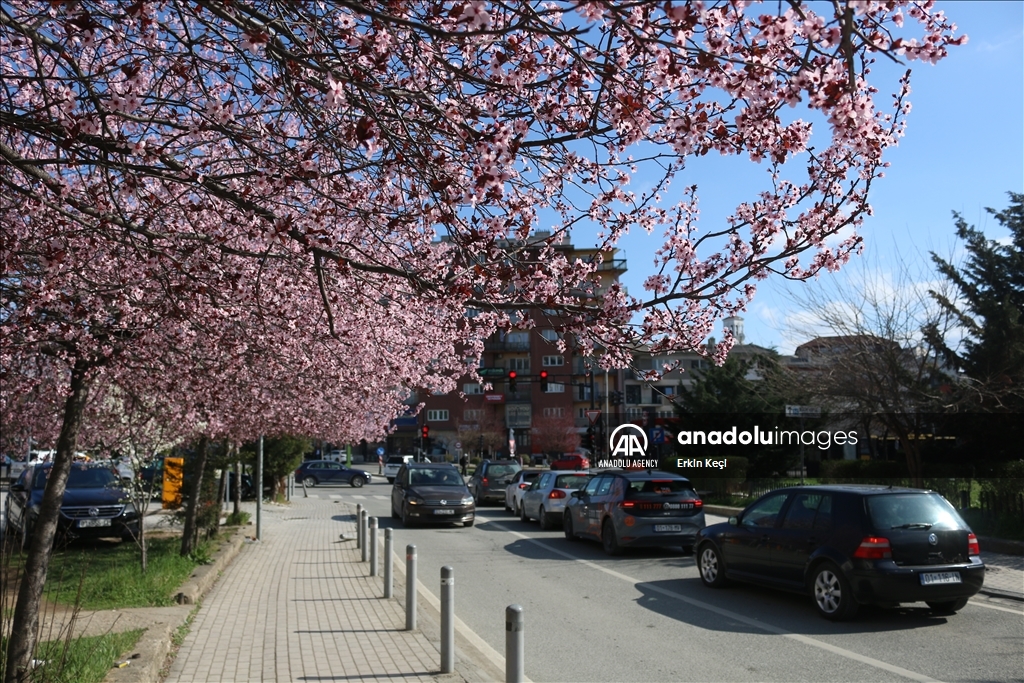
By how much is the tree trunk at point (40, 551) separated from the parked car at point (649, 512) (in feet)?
34.2

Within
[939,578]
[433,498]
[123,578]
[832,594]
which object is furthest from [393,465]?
[939,578]

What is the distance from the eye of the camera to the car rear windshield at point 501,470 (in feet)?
105

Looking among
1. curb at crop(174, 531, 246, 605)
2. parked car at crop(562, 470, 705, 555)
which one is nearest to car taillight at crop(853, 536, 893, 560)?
parked car at crop(562, 470, 705, 555)

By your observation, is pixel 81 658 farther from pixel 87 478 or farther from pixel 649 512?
pixel 87 478

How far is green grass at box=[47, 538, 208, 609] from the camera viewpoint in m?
10.3

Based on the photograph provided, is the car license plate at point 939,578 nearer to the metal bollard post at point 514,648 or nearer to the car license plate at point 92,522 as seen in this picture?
the metal bollard post at point 514,648

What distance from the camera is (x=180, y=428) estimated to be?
13.0 meters

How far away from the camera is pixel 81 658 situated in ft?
22.0

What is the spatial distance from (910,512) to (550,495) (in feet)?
41.1

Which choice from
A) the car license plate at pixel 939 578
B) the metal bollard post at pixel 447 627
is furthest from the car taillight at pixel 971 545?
the metal bollard post at pixel 447 627

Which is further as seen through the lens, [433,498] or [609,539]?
[433,498]

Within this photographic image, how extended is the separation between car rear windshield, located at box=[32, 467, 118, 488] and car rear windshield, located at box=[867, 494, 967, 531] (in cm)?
1495

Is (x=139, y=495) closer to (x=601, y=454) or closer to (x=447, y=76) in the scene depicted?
(x=447, y=76)

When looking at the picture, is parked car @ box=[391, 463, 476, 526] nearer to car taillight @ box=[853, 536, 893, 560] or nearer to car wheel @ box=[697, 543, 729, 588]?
car wheel @ box=[697, 543, 729, 588]
